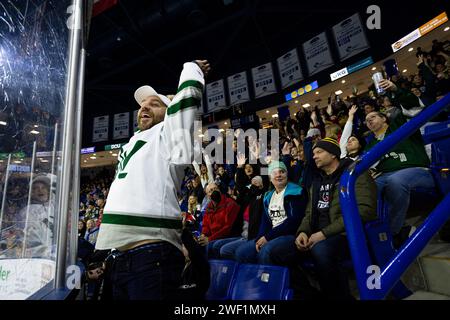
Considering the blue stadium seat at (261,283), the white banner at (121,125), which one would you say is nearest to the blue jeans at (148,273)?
the blue stadium seat at (261,283)

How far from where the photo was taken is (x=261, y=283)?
1.79 meters

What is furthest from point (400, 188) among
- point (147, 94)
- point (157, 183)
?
point (147, 94)

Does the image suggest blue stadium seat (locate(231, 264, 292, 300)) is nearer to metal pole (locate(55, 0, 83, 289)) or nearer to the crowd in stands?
the crowd in stands

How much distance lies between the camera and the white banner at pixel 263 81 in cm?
1000

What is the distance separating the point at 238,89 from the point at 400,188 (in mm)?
9469

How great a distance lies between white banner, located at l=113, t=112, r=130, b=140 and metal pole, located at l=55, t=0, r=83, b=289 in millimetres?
13088

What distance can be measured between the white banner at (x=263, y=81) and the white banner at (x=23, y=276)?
31.7 feet

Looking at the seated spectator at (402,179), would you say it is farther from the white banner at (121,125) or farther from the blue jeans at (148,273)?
the white banner at (121,125)

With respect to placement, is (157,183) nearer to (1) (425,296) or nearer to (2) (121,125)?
(1) (425,296)

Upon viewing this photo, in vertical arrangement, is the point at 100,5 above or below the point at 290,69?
below

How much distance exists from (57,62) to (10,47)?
1.26 feet
